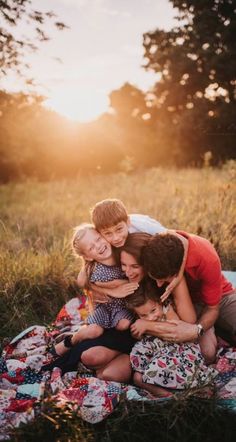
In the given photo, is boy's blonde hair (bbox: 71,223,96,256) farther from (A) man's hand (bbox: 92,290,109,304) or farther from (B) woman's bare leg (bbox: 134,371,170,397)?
(B) woman's bare leg (bbox: 134,371,170,397)

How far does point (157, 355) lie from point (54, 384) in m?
0.77

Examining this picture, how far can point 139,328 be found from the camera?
317 centimetres

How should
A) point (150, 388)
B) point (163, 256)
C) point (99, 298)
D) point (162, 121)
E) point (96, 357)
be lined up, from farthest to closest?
1. point (162, 121)
2. point (99, 298)
3. point (96, 357)
4. point (150, 388)
5. point (163, 256)

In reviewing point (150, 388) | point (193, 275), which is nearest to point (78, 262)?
point (193, 275)

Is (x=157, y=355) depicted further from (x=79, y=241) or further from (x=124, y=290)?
(x=79, y=241)

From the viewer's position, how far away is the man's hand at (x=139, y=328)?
10.4 feet

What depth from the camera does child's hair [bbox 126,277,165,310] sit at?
3.19 m

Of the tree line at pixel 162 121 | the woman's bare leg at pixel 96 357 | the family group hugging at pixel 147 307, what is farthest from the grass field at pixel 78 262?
the tree line at pixel 162 121

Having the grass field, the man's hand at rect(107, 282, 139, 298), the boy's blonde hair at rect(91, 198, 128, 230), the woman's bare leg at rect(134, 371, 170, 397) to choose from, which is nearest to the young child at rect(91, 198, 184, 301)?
the boy's blonde hair at rect(91, 198, 128, 230)

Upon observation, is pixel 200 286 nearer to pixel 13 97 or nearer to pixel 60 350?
pixel 60 350

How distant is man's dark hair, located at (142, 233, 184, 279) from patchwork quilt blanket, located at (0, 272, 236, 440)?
804mm

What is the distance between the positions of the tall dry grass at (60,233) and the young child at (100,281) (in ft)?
3.01

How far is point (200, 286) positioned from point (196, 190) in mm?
3402

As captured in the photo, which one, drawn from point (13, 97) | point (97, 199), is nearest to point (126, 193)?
point (97, 199)
